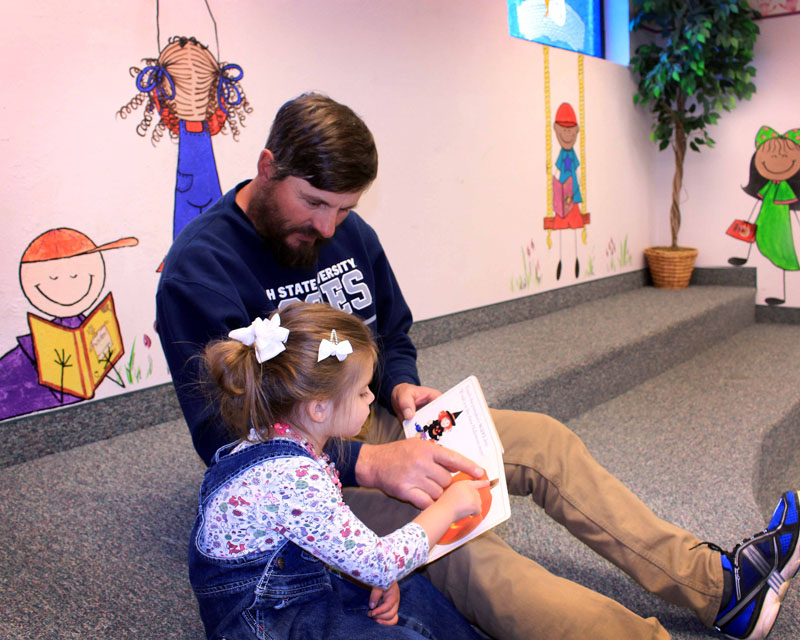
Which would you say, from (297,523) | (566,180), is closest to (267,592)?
(297,523)

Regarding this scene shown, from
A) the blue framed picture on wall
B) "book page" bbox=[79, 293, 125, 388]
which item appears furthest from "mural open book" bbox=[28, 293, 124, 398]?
the blue framed picture on wall

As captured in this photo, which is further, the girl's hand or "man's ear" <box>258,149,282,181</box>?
"man's ear" <box>258,149,282,181</box>

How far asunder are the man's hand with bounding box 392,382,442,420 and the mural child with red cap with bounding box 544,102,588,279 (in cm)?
213

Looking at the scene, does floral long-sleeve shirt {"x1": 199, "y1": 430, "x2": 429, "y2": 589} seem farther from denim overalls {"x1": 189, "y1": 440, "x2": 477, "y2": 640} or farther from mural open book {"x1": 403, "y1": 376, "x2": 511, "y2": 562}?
mural open book {"x1": 403, "y1": 376, "x2": 511, "y2": 562}

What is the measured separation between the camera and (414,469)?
1.01 m

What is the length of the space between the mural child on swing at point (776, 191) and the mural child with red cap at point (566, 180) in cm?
104

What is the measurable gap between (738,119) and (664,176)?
493 millimetres

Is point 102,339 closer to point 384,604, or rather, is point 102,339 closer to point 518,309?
point 384,604

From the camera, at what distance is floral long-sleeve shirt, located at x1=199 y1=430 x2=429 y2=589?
0.82m

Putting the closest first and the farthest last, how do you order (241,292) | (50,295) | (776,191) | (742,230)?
(241,292), (50,295), (776,191), (742,230)

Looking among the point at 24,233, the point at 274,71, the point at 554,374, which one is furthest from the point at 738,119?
the point at 24,233

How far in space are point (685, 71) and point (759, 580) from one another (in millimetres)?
2934

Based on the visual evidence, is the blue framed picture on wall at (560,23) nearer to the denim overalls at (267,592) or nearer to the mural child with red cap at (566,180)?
the mural child with red cap at (566,180)

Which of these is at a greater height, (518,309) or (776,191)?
(776,191)
